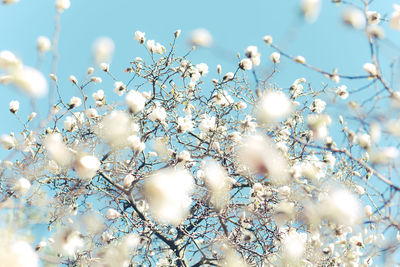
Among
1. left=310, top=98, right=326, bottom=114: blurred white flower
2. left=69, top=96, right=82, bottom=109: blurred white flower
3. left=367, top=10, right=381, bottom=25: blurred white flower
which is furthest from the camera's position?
left=310, top=98, right=326, bottom=114: blurred white flower

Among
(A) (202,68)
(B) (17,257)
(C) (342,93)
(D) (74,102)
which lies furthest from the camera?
(A) (202,68)

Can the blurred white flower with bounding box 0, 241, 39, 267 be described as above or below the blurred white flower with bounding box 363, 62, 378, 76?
below

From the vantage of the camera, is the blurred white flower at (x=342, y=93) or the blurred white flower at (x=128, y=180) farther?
the blurred white flower at (x=342, y=93)

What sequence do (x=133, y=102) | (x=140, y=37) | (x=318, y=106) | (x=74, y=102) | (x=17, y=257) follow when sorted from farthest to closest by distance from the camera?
(x=318, y=106), (x=140, y=37), (x=74, y=102), (x=133, y=102), (x=17, y=257)

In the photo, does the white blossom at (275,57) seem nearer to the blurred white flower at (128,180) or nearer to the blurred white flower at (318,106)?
the blurred white flower at (318,106)

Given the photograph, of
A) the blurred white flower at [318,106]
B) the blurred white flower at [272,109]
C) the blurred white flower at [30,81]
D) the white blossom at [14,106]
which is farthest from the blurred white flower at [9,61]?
the blurred white flower at [318,106]

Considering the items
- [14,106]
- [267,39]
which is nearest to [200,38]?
[267,39]

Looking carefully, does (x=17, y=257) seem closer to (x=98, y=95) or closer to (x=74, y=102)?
(x=74, y=102)

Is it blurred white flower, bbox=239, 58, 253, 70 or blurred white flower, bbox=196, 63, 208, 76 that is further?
blurred white flower, bbox=196, 63, 208, 76

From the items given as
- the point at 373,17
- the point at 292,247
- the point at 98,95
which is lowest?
the point at 292,247

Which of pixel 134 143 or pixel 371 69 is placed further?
pixel 134 143

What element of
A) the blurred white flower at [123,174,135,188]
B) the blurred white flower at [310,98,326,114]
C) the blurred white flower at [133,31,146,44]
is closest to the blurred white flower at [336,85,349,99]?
the blurred white flower at [310,98,326,114]

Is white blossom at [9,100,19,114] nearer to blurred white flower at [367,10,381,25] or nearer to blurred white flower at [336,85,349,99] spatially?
blurred white flower at [367,10,381,25]

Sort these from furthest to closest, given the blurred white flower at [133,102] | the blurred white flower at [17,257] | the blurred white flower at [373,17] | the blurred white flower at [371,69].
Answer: the blurred white flower at [133,102] → the blurred white flower at [373,17] → the blurred white flower at [371,69] → the blurred white flower at [17,257]
